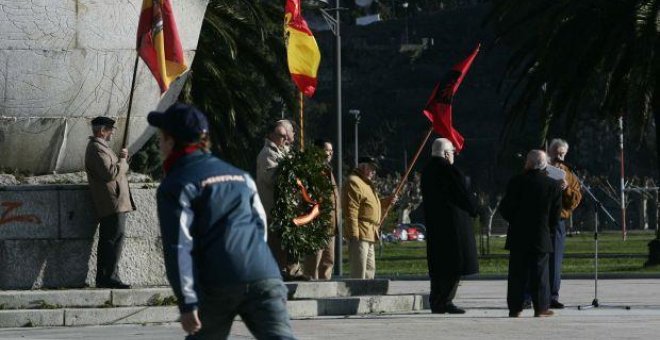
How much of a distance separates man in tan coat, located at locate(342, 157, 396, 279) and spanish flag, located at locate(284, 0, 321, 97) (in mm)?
2532

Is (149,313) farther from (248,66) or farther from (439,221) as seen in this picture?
(248,66)

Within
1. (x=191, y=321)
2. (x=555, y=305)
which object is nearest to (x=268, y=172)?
(x=555, y=305)

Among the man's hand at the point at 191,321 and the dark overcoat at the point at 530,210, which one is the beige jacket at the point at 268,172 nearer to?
the dark overcoat at the point at 530,210

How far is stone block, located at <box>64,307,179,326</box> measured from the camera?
1238cm

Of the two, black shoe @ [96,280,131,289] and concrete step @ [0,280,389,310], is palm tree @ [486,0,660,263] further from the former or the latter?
black shoe @ [96,280,131,289]

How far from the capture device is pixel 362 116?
3925 inches

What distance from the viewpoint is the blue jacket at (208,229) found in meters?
6.36

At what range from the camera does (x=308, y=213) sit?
562 inches

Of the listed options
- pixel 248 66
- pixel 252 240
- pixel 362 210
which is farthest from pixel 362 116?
pixel 252 240

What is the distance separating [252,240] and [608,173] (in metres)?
82.9

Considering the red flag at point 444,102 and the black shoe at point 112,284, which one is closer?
the black shoe at point 112,284

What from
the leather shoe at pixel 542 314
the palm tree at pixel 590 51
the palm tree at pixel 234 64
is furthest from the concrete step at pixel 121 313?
the palm tree at pixel 590 51

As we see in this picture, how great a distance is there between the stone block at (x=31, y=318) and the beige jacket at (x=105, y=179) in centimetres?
88

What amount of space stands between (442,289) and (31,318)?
3380mm
